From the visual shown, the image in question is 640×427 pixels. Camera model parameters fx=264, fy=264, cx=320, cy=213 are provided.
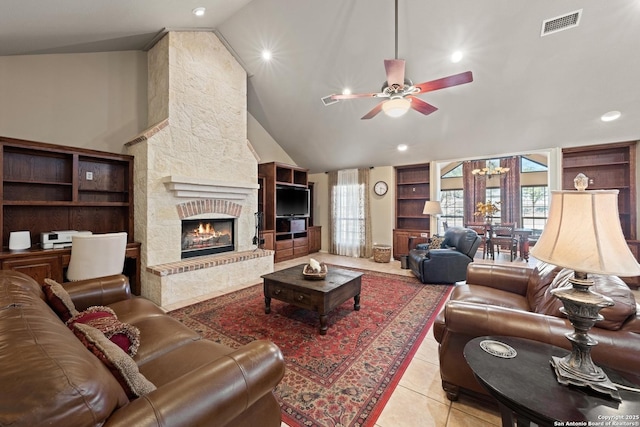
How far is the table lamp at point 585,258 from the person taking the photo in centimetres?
104

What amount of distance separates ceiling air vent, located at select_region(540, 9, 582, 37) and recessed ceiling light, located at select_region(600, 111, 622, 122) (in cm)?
181

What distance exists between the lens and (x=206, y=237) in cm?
433

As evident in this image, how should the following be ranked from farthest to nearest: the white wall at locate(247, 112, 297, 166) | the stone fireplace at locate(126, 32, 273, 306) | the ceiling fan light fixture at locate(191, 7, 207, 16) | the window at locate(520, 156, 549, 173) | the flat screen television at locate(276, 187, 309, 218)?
the window at locate(520, 156, 549, 173) → the flat screen television at locate(276, 187, 309, 218) → the white wall at locate(247, 112, 297, 166) → the stone fireplace at locate(126, 32, 273, 306) → the ceiling fan light fixture at locate(191, 7, 207, 16)

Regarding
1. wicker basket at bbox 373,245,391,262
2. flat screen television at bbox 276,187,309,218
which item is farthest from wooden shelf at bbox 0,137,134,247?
wicker basket at bbox 373,245,391,262

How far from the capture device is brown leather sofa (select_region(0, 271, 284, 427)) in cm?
63

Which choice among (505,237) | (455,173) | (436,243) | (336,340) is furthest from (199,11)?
(455,173)

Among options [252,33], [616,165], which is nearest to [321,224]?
[252,33]

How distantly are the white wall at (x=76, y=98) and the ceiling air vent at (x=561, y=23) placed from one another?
5.54 metres

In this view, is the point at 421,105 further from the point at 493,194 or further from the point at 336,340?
the point at 493,194

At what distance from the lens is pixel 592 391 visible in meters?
1.03

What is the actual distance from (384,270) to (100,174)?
195 inches

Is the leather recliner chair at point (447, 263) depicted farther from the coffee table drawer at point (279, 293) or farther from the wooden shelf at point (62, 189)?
the wooden shelf at point (62, 189)

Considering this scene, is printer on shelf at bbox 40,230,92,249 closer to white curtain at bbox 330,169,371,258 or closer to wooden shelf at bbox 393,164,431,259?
white curtain at bbox 330,169,371,258

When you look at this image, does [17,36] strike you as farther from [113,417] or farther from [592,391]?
[592,391]
